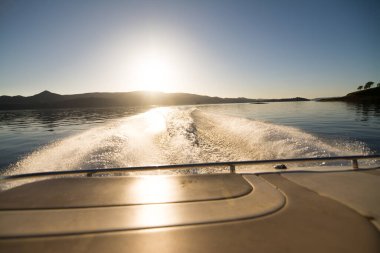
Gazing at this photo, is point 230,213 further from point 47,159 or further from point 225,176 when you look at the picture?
point 47,159

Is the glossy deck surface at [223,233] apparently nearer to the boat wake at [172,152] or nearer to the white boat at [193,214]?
the white boat at [193,214]

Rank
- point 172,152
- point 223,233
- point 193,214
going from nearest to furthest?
point 223,233 → point 193,214 → point 172,152

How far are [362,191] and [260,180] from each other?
1529 millimetres

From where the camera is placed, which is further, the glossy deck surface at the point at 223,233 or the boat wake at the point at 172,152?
the boat wake at the point at 172,152

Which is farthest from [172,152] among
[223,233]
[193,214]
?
[223,233]

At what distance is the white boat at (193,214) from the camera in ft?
6.82

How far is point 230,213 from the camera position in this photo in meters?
2.58

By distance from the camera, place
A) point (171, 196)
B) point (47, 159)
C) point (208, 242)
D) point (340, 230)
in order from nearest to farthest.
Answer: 1. point (208, 242)
2. point (340, 230)
3. point (171, 196)
4. point (47, 159)

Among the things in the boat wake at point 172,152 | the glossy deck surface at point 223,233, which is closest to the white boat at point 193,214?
the glossy deck surface at point 223,233

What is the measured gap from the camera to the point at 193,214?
8.48 feet

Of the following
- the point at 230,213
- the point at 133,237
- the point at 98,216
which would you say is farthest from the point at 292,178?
the point at 98,216

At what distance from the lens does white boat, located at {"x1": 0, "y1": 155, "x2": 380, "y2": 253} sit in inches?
81.8

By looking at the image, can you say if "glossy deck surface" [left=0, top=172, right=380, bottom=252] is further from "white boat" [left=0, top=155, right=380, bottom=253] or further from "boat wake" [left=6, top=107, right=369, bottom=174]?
"boat wake" [left=6, top=107, right=369, bottom=174]

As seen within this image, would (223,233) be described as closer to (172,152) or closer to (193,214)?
(193,214)
